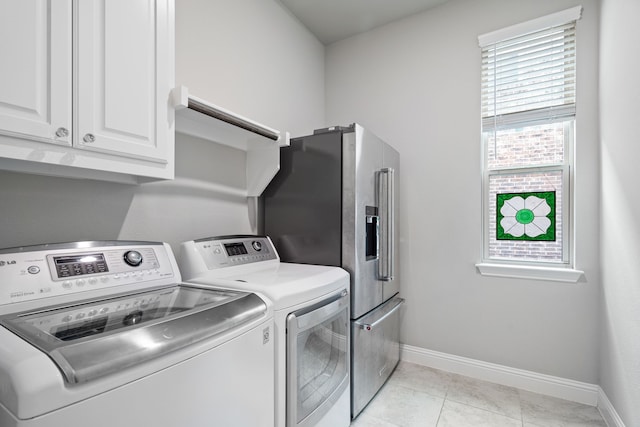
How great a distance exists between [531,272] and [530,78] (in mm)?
1426

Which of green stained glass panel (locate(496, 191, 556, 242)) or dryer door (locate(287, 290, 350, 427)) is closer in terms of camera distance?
dryer door (locate(287, 290, 350, 427))

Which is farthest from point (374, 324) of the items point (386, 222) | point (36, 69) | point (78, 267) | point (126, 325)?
point (36, 69)

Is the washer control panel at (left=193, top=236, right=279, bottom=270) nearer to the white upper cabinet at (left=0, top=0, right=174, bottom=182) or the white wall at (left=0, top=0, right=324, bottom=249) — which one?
the white wall at (left=0, top=0, right=324, bottom=249)

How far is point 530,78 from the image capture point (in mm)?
2312

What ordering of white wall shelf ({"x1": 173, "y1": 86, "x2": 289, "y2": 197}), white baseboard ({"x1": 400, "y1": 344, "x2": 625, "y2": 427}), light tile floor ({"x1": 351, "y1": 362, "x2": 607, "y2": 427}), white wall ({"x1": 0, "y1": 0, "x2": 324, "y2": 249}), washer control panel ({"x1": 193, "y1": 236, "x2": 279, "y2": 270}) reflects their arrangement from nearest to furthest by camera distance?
white wall ({"x1": 0, "y1": 0, "x2": 324, "y2": 249}) < white wall shelf ({"x1": 173, "y1": 86, "x2": 289, "y2": 197}) < washer control panel ({"x1": 193, "y1": 236, "x2": 279, "y2": 270}) < light tile floor ({"x1": 351, "y1": 362, "x2": 607, "y2": 427}) < white baseboard ({"x1": 400, "y1": 344, "x2": 625, "y2": 427})

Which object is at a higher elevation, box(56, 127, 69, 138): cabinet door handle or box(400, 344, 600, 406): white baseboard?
box(56, 127, 69, 138): cabinet door handle

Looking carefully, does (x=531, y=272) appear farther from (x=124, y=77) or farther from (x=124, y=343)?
(x=124, y=77)

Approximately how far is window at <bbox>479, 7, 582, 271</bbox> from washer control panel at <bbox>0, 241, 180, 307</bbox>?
229 cm

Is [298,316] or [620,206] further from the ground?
[620,206]

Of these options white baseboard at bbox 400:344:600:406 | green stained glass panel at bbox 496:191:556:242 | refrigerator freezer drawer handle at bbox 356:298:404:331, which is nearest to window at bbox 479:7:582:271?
green stained glass panel at bbox 496:191:556:242

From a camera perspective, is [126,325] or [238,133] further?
[238,133]

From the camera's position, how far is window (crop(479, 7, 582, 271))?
7.21 ft

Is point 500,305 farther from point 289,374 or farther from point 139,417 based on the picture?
point 139,417

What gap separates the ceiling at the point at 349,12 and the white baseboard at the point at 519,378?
A: 287 cm
